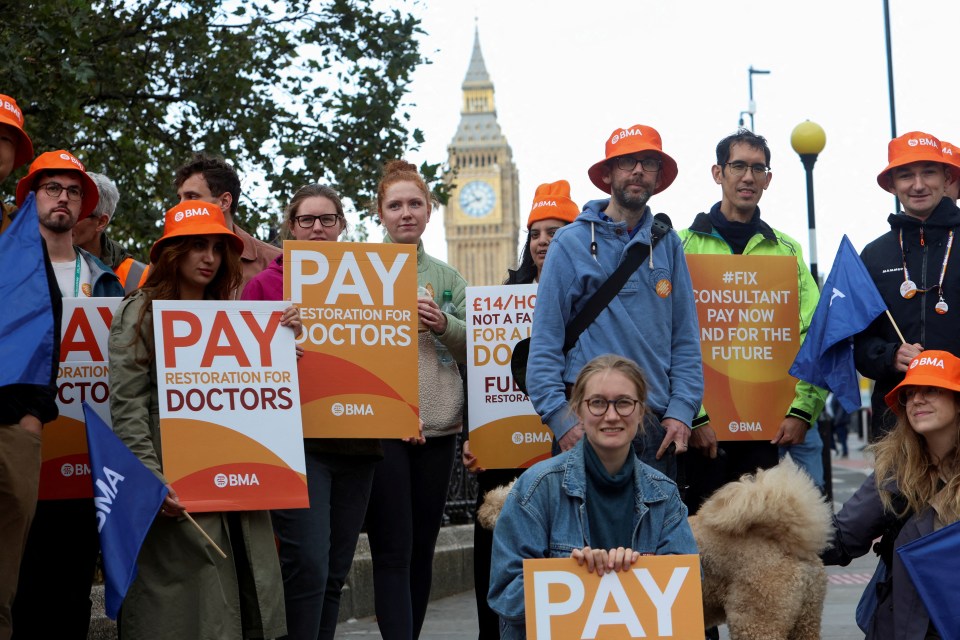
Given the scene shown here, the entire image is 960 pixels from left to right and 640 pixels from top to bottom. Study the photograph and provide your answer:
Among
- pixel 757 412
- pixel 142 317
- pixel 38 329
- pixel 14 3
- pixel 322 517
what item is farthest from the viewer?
pixel 14 3

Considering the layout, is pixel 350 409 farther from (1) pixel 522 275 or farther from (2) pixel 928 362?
(2) pixel 928 362

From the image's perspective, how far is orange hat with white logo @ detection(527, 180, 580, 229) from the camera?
21.0 ft

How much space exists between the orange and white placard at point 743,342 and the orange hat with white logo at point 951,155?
0.83m

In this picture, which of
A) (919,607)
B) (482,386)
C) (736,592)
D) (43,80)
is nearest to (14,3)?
(43,80)

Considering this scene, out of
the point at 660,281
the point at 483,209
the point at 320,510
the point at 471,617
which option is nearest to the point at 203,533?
the point at 320,510

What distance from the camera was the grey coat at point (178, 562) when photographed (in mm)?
4645

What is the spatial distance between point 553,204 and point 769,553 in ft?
6.92

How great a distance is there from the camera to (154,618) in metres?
4.62

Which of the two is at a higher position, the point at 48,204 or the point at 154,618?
the point at 48,204

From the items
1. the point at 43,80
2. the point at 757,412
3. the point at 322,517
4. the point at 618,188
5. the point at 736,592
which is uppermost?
the point at 43,80

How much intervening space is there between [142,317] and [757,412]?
2.78m

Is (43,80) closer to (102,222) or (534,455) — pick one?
(102,222)

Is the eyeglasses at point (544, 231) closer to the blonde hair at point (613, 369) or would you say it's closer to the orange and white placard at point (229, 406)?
the orange and white placard at point (229, 406)

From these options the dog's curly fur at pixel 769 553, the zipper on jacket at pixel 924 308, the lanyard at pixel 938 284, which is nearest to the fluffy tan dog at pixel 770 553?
the dog's curly fur at pixel 769 553
